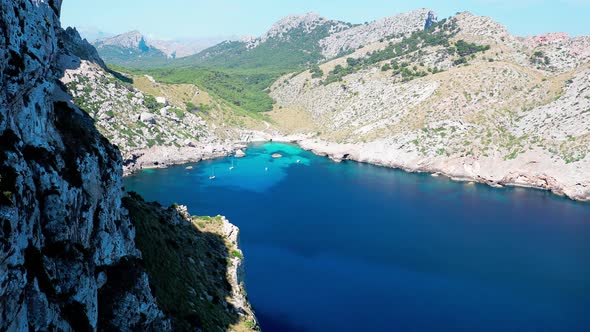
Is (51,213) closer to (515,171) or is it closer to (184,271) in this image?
(184,271)

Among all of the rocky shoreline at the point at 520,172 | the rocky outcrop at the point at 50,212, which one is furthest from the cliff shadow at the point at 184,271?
the rocky shoreline at the point at 520,172

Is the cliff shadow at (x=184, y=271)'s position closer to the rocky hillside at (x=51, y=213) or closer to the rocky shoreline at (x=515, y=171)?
the rocky hillside at (x=51, y=213)

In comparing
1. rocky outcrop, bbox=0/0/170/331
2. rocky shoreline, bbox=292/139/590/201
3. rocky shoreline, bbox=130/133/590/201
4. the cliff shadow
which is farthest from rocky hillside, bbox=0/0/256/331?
rocky shoreline, bbox=292/139/590/201

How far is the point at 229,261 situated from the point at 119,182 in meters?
32.4

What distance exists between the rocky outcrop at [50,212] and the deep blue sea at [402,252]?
1790 inches

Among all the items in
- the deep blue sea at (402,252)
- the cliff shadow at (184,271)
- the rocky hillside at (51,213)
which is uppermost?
the rocky hillside at (51,213)

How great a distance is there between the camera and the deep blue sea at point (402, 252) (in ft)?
265

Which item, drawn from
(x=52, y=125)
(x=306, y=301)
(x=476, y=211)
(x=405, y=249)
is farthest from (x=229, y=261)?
(x=476, y=211)

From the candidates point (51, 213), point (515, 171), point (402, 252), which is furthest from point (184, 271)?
point (515, 171)

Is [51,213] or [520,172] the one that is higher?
[51,213]

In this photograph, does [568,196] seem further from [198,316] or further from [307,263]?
[198,316]

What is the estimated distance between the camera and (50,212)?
1057 inches

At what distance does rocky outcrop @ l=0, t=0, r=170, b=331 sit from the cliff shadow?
27.7 feet

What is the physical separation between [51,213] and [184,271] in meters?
29.8
